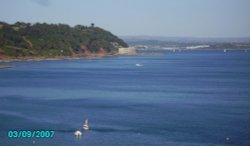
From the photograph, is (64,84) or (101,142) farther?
(64,84)

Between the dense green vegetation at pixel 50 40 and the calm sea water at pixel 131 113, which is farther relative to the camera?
the dense green vegetation at pixel 50 40

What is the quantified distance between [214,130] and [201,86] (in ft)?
93.3

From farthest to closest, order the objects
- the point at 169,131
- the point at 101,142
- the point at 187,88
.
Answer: the point at 187,88 < the point at 169,131 < the point at 101,142

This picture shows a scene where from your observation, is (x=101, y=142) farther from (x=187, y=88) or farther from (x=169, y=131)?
(x=187, y=88)

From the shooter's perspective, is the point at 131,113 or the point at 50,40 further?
the point at 50,40

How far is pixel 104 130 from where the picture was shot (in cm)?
3084

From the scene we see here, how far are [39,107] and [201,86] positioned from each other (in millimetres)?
23899

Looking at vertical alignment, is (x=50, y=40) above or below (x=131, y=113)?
above

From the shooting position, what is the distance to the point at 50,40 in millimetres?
131750

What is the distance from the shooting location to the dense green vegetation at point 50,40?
120188 mm

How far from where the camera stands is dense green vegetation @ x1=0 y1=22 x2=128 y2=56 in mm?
120188

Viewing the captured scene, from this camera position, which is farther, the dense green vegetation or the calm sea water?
the dense green vegetation

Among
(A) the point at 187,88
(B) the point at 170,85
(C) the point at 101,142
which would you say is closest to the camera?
(C) the point at 101,142

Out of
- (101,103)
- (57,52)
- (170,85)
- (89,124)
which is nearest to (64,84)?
(170,85)
